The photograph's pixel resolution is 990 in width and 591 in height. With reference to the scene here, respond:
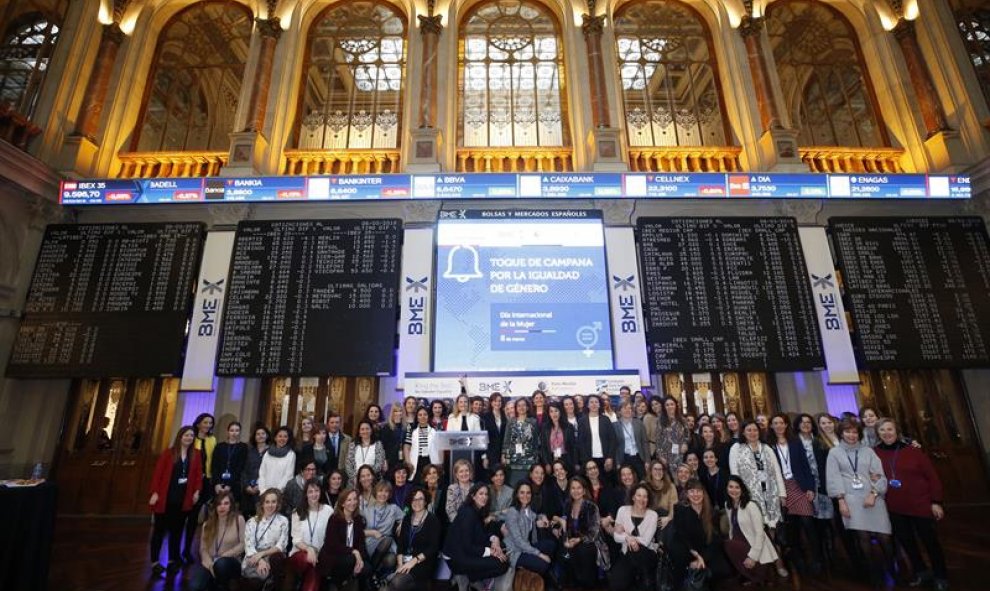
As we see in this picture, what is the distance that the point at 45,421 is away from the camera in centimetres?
868

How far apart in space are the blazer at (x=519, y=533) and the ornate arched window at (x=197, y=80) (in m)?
10.1

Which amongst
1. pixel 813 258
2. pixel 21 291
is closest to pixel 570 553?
pixel 813 258

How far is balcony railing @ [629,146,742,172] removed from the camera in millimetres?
10117

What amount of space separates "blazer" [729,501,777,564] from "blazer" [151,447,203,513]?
560 centimetres

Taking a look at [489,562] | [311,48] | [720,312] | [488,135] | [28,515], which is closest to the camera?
[28,515]

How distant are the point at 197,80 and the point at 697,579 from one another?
531 inches

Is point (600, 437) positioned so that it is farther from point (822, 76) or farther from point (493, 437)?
point (822, 76)

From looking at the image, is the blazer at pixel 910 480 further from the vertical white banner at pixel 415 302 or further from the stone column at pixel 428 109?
the stone column at pixel 428 109

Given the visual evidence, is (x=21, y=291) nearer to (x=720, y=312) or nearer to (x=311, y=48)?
(x=311, y=48)

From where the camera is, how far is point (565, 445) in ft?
19.2

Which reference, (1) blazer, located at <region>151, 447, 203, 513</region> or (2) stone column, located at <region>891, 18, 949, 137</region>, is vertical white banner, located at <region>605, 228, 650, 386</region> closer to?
(1) blazer, located at <region>151, 447, 203, 513</region>

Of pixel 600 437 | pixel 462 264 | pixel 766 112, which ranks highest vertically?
pixel 766 112

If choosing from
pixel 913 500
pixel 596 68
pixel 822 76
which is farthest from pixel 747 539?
pixel 822 76

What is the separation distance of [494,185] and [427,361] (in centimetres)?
329
